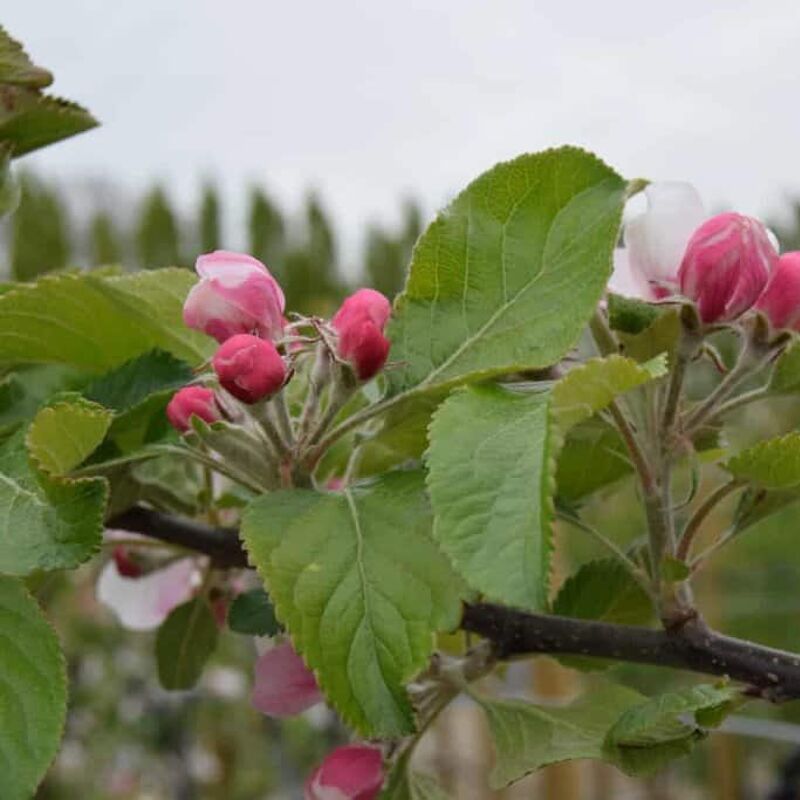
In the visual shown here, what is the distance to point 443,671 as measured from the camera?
1.45ft

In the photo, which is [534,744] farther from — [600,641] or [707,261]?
[707,261]

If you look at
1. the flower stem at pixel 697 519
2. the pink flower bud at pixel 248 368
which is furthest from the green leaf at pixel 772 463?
the pink flower bud at pixel 248 368

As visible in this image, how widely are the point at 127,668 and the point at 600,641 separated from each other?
82.6 inches

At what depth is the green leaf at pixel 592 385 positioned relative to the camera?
0.99ft

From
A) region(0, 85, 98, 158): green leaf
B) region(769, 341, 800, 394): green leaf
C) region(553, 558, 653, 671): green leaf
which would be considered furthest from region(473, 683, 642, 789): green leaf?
region(0, 85, 98, 158): green leaf

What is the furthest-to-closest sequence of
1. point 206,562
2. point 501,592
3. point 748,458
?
point 206,562 < point 748,458 < point 501,592

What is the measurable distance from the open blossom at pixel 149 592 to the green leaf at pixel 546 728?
18 centimetres

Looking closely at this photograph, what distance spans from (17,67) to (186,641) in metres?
0.25

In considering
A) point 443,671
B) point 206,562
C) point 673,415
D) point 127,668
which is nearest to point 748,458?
point 673,415

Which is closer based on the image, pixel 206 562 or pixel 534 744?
pixel 534 744

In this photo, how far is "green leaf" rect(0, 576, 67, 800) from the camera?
333 mm

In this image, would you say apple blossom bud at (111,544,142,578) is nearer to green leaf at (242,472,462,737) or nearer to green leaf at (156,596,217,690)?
green leaf at (156,596,217,690)

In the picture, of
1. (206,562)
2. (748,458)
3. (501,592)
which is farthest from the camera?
(206,562)

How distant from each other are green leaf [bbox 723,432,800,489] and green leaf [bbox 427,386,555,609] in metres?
0.09
